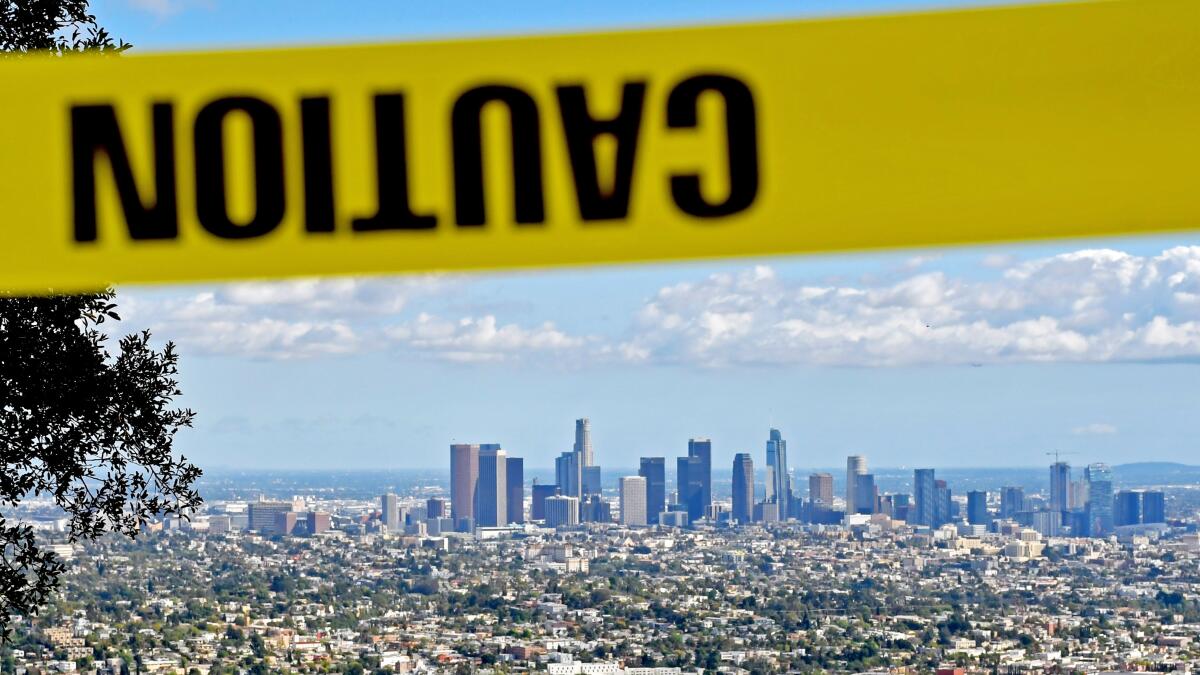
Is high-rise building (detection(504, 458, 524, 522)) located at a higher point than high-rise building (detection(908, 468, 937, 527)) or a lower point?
higher

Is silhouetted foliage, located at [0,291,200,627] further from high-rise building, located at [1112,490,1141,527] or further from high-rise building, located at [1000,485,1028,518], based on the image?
high-rise building, located at [1000,485,1028,518]

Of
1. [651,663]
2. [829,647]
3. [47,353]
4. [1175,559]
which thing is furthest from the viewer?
[1175,559]

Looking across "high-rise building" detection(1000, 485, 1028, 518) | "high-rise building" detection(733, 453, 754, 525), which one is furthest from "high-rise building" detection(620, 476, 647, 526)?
"high-rise building" detection(1000, 485, 1028, 518)

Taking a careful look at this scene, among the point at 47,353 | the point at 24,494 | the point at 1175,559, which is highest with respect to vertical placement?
the point at 47,353

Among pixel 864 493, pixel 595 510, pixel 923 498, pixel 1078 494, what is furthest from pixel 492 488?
pixel 1078 494

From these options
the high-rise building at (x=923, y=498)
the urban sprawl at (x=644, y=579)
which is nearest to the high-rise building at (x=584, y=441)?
the urban sprawl at (x=644, y=579)

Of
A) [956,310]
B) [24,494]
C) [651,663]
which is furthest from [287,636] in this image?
[956,310]

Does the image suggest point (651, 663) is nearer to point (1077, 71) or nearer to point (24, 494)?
point (24, 494)
